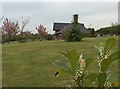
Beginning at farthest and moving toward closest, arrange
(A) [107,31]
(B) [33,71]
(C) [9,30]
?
(A) [107,31] < (C) [9,30] < (B) [33,71]

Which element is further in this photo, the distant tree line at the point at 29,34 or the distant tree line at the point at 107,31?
the distant tree line at the point at 107,31

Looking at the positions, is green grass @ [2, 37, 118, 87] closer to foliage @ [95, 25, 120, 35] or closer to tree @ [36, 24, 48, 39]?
A: foliage @ [95, 25, 120, 35]

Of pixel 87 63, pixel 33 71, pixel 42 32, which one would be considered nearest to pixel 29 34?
pixel 42 32

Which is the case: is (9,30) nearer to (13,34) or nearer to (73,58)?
(13,34)

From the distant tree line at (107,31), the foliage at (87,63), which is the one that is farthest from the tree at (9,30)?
the foliage at (87,63)

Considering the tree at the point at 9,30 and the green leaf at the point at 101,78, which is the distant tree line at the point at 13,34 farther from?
the green leaf at the point at 101,78

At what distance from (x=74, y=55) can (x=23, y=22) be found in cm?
3057

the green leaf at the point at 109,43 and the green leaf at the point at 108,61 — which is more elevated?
the green leaf at the point at 109,43

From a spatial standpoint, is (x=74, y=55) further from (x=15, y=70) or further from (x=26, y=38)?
(x=26, y=38)

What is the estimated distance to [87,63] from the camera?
1.18 m

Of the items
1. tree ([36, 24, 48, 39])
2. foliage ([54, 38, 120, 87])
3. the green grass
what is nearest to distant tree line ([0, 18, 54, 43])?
tree ([36, 24, 48, 39])

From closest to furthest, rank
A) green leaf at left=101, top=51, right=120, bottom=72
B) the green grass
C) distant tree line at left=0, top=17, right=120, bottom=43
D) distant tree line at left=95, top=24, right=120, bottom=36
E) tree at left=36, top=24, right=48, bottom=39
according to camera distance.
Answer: green leaf at left=101, top=51, right=120, bottom=72, the green grass, distant tree line at left=0, top=17, right=120, bottom=43, distant tree line at left=95, top=24, right=120, bottom=36, tree at left=36, top=24, right=48, bottom=39

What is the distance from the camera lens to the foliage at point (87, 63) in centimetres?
112

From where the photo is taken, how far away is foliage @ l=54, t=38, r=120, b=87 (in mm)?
1121
